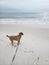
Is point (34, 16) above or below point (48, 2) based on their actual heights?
below

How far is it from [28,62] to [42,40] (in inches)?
11.5

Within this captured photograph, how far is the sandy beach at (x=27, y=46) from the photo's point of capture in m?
1.30

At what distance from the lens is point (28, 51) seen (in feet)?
4.33

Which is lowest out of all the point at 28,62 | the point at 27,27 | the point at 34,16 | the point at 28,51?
the point at 28,62

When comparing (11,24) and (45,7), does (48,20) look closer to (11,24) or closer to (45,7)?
(45,7)

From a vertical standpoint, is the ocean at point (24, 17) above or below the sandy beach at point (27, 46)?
above

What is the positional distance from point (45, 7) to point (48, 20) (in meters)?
0.15

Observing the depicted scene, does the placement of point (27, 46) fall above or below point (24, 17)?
below

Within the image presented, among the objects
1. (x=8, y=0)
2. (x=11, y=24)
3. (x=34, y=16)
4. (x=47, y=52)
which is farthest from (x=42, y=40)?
(x=8, y=0)

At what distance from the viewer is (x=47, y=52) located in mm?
1302

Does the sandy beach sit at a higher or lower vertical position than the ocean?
lower

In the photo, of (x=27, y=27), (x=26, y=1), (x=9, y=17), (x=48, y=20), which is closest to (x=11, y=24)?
(x=9, y=17)

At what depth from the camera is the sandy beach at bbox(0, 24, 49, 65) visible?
1301 mm

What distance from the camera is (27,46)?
1.33m
